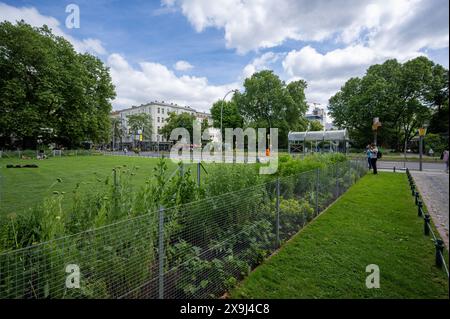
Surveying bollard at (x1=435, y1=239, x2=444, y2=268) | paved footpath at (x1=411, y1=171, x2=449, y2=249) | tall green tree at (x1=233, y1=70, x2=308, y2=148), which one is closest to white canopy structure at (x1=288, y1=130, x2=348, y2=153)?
tall green tree at (x1=233, y1=70, x2=308, y2=148)

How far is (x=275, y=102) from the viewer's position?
2098 inches

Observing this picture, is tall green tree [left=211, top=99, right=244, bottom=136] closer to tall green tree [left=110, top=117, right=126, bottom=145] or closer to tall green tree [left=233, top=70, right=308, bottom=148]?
tall green tree [left=233, top=70, right=308, bottom=148]

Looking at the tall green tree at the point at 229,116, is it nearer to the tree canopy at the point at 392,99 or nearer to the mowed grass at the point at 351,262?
the tree canopy at the point at 392,99

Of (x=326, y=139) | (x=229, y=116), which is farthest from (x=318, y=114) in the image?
(x=326, y=139)

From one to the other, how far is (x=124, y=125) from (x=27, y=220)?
98906 millimetres

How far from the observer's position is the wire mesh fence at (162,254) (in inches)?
86.6

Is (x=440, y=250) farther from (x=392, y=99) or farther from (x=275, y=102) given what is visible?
(x=275, y=102)

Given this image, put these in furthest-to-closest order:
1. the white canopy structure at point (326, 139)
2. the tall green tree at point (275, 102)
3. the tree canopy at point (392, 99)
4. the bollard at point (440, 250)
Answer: the tall green tree at point (275, 102)
the tree canopy at point (392, 99)
the white canopy structure at point (326, 139)
the bollard at point (440, 250)

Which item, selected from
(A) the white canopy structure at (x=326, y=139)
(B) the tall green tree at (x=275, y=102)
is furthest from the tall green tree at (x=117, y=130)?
(A) the white canopy structure at (x=326, y=139)

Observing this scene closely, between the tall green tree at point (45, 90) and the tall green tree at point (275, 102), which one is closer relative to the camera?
the tall green tree at point (45, 90)

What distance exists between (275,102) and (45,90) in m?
39.0

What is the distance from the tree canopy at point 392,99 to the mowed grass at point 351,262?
3585 cm

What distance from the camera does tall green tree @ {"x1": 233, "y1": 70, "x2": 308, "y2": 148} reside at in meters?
52.8

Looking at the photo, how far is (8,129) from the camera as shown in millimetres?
31188
